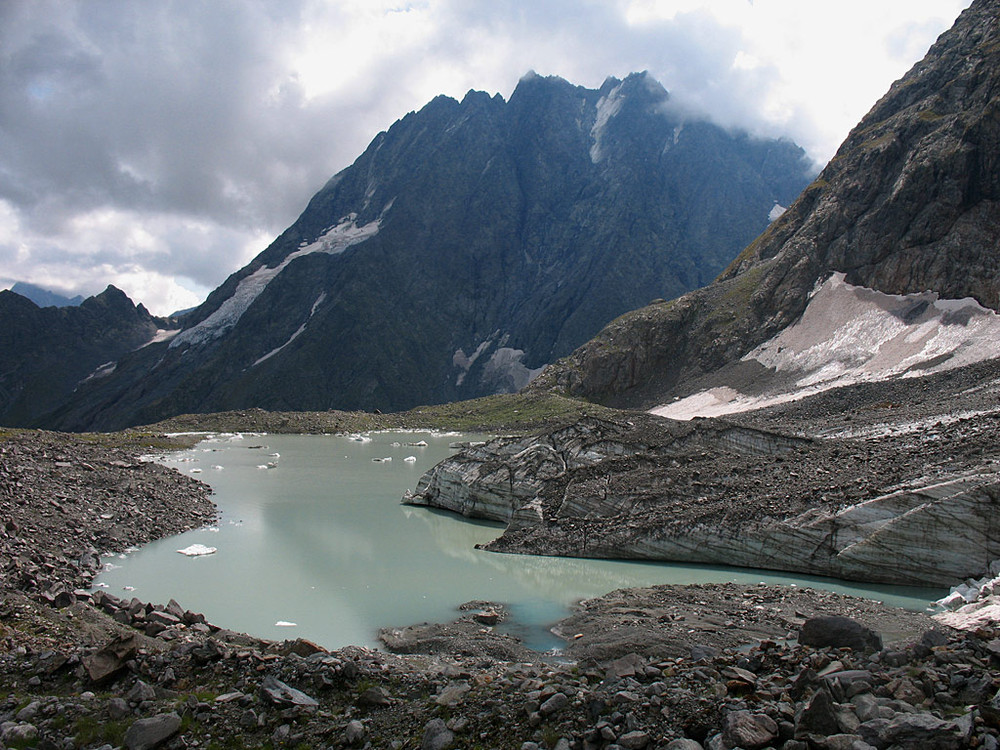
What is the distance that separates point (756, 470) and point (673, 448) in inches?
195

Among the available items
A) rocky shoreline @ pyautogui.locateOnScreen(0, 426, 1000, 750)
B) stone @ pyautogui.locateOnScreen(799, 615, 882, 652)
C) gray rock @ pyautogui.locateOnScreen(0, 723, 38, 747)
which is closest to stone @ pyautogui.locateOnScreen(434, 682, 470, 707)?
rocky shoreline @ pyautogui.locateOnScreen(0, 426, 1000, 750)

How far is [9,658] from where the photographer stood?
11695mm

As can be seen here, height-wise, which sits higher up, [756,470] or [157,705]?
[756,470]

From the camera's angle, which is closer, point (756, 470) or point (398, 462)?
point (756, 470)

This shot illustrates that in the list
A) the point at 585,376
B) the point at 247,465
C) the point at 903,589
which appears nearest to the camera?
the point at 903,589

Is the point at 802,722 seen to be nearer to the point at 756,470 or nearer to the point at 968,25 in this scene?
the point at 756,470

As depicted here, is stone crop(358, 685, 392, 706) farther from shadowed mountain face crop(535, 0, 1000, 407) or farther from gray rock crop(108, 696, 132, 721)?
shadowed mountain face crop(535, 0, 1000, 407)

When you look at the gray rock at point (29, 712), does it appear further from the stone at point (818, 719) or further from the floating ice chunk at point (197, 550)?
the floating ice chunk at point (197, 550)

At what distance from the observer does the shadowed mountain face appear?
90875mm

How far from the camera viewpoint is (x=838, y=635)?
11.5 m

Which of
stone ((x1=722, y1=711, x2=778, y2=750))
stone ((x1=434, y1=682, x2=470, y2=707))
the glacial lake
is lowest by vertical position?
the glacial lake

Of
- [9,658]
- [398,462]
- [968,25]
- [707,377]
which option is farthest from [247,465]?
[968,25]

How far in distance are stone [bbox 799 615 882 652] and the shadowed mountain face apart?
3479 inches

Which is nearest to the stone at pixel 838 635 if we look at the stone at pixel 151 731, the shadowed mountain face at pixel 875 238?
the stone at pixel 151 731
